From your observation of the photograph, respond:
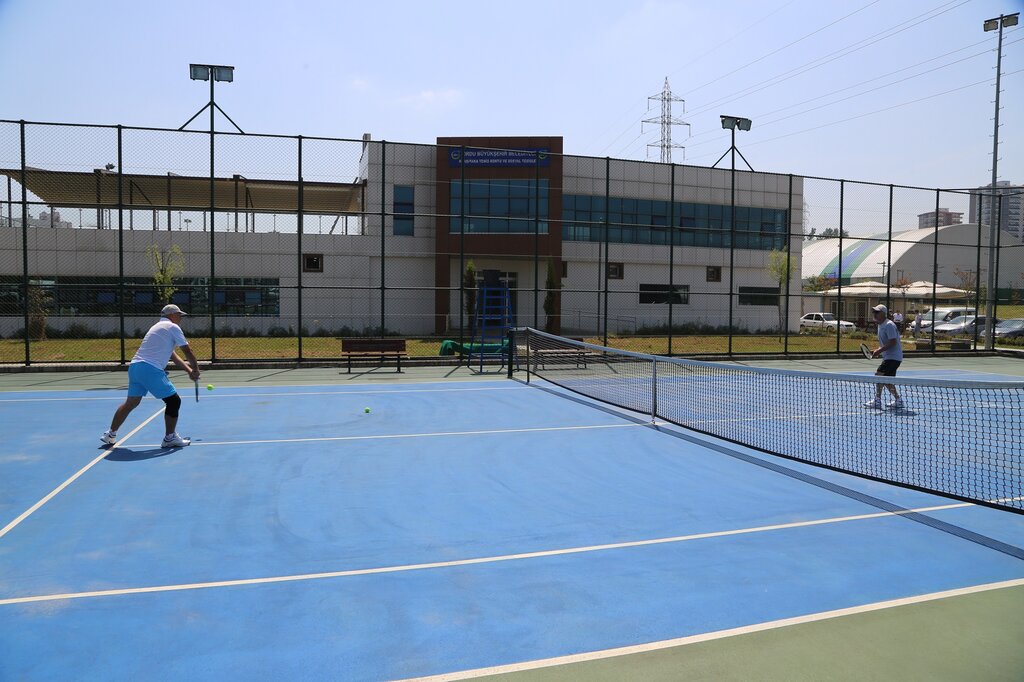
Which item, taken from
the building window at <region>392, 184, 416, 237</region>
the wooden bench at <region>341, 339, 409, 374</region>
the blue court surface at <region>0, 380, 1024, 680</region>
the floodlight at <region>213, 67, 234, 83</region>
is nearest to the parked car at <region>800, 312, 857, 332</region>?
the building window at <region>392, 184, 416, 237</region>

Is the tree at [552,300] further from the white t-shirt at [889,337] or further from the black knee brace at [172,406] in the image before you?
the black knee brace at [172,406]

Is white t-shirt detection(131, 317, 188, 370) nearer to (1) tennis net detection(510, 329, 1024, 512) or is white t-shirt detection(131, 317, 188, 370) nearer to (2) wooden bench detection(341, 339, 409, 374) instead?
(1) tennis net detection(510, 329, 1024, 512)

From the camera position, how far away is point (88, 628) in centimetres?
417

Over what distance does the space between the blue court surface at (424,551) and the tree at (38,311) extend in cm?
1977

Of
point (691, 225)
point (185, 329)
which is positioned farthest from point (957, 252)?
point (185, 329)

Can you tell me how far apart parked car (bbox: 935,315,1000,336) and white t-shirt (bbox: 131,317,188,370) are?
34.5 metres

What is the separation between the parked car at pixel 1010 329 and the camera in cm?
3167

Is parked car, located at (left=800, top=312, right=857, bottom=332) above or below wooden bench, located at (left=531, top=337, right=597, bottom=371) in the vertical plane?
above

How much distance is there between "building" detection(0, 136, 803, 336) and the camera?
97.7 ft

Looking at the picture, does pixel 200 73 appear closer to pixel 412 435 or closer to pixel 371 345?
pixel 371 345

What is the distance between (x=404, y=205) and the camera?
32.0 m

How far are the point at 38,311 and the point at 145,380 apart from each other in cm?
2281

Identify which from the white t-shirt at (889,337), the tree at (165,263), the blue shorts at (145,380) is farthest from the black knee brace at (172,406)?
the tree at (165,263)

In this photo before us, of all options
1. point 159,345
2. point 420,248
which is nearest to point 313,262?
point 420,248
